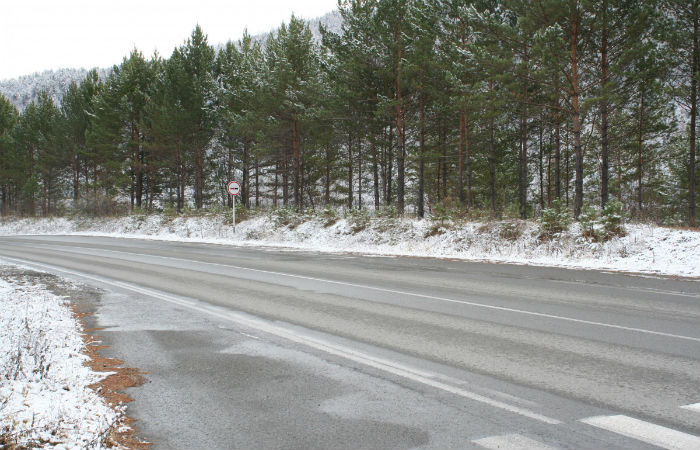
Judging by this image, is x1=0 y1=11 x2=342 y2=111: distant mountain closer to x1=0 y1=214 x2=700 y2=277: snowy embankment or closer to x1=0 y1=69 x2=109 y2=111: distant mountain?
x1=0 y1=69 x2=109 y2=111: distant mountain

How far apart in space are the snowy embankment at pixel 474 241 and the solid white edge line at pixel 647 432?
9.51 metres

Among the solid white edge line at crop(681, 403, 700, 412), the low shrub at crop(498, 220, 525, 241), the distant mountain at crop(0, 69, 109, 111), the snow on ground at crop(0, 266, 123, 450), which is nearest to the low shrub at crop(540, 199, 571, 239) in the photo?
the low shrub at crop(498, 220, 525, 241)

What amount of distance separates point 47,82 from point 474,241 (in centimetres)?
17753

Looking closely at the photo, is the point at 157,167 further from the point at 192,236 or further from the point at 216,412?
the point at 216,412

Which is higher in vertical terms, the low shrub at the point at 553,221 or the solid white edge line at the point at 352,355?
the low shrub at the point at 553,221

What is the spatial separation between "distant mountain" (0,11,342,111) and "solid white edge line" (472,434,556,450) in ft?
491

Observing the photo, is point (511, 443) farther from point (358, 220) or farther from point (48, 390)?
point (358, 220)

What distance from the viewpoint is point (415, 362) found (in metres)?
5.06

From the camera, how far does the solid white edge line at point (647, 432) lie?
3.18 metres

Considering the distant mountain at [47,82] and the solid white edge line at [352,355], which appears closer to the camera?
the solid white edge line at [352,355]

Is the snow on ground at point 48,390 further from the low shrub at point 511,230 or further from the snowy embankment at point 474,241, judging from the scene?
the low shrub at point 511,230

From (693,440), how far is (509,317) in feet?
13.1

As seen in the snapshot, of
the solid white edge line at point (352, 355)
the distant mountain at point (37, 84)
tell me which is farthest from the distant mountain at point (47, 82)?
the solid white edge line at point (352, 355)

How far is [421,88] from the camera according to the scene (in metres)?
24.2
